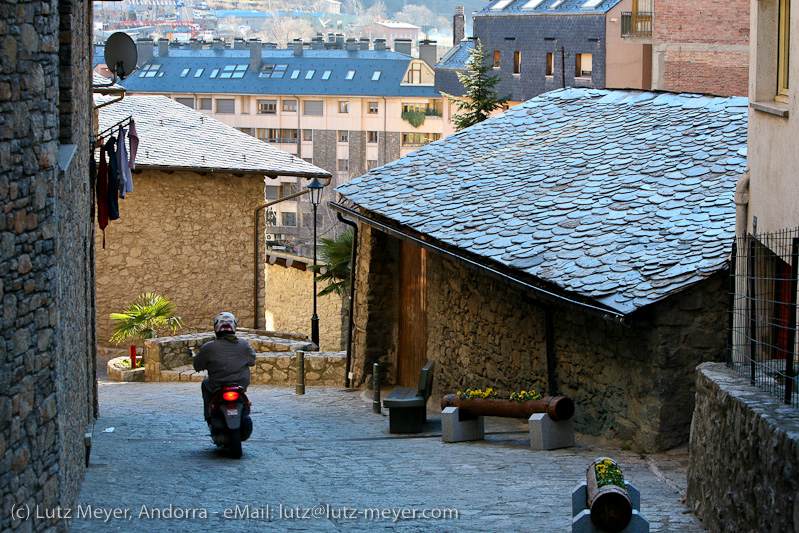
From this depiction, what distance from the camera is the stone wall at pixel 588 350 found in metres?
8.13

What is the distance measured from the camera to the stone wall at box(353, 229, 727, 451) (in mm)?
8133

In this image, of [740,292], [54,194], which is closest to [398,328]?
[740,292]

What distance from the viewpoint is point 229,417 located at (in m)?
8.14

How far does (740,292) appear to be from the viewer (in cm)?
748

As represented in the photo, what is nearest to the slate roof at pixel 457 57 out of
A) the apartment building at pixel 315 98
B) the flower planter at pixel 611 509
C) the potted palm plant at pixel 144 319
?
the apartment building at pixel 315 98

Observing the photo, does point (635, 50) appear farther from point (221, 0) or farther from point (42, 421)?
point (221, 0)

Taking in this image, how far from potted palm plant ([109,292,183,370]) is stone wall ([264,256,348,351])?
7618 millimetres

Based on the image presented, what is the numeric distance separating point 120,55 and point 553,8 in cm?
3229

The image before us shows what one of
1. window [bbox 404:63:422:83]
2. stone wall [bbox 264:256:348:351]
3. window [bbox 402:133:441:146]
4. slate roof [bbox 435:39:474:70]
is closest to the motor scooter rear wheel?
stone wall [bbox 264:256:348:351]

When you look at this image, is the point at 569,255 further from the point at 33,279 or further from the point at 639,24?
the point at 639,24

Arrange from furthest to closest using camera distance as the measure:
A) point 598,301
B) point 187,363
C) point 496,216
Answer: point 187,363 < point 496,216 < point 598,301

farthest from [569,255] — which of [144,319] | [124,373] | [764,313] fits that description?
[144,319]

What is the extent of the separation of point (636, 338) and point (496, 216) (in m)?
2.97

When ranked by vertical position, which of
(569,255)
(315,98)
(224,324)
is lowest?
(224,324)
